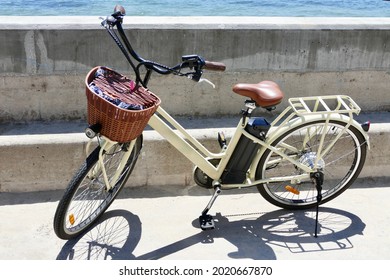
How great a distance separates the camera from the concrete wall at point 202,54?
4699 millimetres

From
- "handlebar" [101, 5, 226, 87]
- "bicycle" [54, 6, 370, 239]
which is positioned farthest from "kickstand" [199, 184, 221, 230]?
"handlebar" [101, 5, 226, 87]

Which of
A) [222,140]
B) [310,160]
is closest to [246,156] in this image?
[222,140]

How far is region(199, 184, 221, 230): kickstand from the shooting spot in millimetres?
3621

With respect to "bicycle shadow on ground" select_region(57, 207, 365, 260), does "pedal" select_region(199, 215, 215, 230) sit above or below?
above

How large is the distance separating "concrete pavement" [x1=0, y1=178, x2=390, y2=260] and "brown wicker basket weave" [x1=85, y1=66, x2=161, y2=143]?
91 cm

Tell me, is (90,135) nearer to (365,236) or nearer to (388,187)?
(365,236)

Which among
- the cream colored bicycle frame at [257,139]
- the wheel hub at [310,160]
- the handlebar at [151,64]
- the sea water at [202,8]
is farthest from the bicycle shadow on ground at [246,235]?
the sea water at [202,8]

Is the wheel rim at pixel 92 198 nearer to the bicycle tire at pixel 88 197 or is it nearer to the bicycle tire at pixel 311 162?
the bicycle tire at pixel 88 197

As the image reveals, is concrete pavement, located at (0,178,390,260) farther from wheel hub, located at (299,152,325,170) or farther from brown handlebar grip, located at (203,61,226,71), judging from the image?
brown handlebar grip, located at (203,61,226,71)

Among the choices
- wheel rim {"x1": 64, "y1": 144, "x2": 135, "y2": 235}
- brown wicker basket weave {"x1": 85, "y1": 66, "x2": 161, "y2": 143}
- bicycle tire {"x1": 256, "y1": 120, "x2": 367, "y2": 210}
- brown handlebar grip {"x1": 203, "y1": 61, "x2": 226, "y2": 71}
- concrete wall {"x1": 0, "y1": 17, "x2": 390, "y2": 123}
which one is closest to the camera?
brown wicker basket weave {"x1": 85, "y1": 66, "x2": 161, "y2": 143}

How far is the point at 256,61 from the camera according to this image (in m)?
5.06

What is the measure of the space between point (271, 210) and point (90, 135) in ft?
5.77

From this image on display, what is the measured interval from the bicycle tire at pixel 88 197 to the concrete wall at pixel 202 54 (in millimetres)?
1384

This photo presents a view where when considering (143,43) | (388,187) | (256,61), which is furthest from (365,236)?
(143,43)
